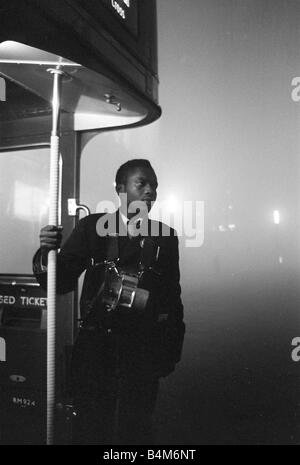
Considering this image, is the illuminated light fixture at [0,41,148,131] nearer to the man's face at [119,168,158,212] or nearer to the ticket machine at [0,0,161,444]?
the ticket machine at [0,0,161,444]

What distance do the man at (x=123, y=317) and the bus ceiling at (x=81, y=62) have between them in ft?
1.30

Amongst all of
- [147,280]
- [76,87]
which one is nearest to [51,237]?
[147,280]

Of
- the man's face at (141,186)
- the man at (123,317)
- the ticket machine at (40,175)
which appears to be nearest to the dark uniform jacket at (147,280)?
the man at (123,317)

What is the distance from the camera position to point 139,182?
6.94 feet

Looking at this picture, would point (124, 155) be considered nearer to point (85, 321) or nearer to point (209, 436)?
point (85, 321)

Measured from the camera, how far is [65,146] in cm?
246

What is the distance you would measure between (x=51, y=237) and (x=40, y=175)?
0.91 metres

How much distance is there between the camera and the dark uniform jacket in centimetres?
198

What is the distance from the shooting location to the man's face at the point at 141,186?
211cm

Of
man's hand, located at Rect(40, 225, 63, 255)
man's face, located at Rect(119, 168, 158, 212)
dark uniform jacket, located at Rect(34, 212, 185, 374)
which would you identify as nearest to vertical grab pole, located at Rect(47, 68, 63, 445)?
man's hand, located at Rect(40, 225, 63, 255)

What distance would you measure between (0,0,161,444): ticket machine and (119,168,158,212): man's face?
1.08 feet

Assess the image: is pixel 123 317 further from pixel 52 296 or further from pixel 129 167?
pixel 129 167
